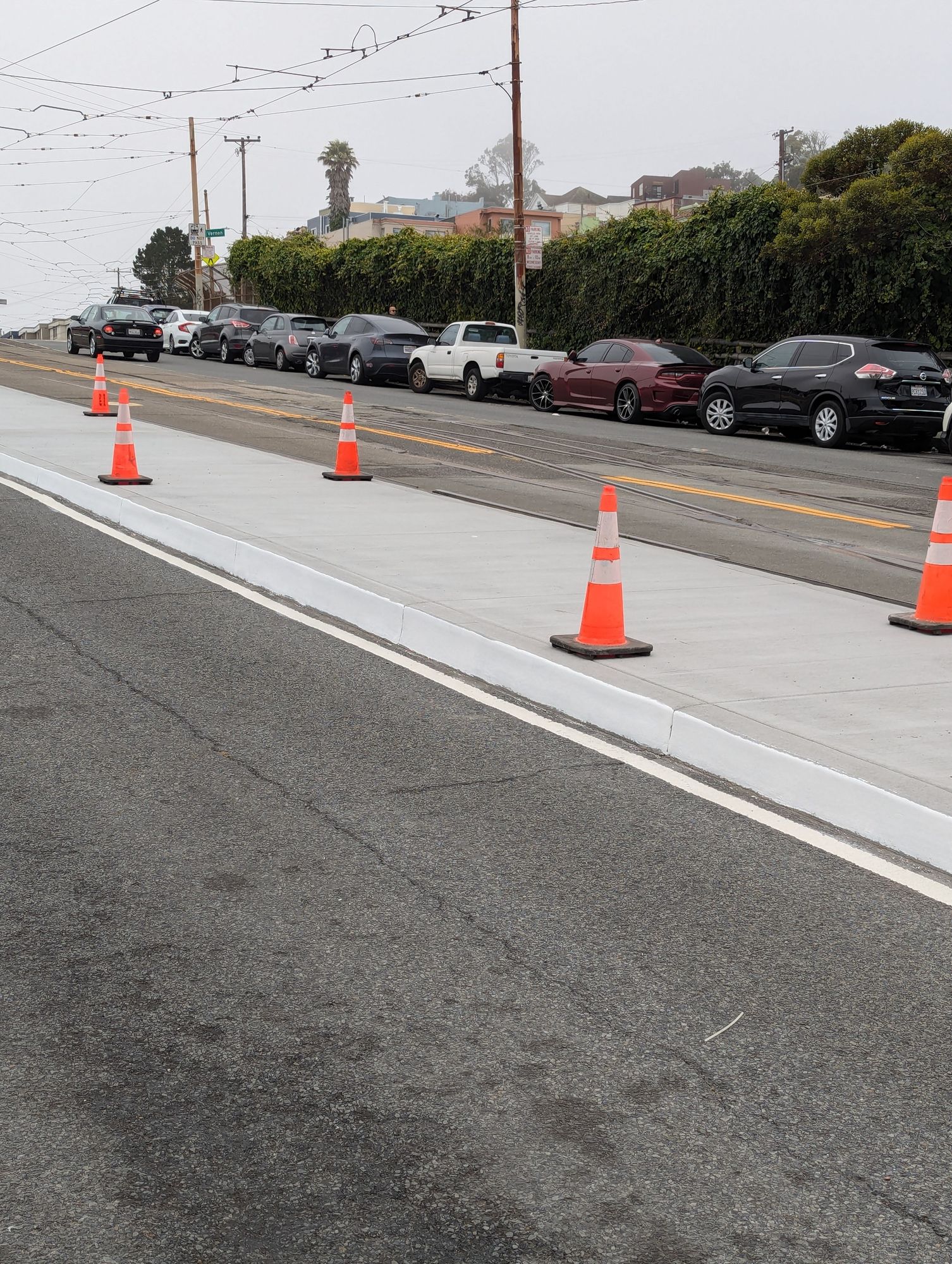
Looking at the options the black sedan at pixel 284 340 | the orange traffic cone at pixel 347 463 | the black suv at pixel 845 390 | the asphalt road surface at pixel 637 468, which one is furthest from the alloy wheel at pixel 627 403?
the black sedan at pixel 284 340

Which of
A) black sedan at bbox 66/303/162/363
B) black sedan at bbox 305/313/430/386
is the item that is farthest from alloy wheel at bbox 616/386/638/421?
black sedan at bbox 66/303/162/363

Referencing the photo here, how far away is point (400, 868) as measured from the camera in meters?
4.95

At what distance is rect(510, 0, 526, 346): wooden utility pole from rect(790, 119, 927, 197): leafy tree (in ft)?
21.5

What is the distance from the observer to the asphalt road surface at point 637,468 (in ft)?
40.7

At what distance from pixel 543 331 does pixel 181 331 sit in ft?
47.6

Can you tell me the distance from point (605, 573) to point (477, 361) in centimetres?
2392

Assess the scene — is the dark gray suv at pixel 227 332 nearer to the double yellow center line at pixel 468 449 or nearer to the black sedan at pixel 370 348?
the black sedan at pixel 370 348

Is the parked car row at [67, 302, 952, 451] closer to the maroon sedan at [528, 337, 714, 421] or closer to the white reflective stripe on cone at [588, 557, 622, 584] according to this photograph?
the maroon sedan at [528, 337, 714, 421]

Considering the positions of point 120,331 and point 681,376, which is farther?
point 120,331

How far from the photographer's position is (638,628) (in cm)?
828

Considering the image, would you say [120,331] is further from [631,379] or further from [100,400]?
[100,400]

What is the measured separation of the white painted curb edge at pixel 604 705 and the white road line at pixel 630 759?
133mm

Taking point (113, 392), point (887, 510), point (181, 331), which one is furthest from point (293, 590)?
point (181, 331)

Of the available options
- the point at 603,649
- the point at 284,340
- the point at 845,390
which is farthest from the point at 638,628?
→ the point at 284,340
